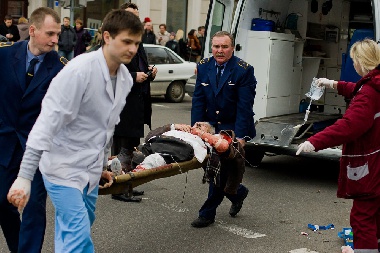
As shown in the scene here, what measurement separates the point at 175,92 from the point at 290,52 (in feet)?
27.3

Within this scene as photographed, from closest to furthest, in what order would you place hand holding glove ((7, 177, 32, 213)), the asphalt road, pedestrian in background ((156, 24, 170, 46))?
1. hand holding glove ((7, 177, 32, 213))
2. the asphalt road
3. pedestrian in background ((156, 24, 170, 46))

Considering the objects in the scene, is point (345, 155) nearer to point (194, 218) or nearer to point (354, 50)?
point (354, 50)

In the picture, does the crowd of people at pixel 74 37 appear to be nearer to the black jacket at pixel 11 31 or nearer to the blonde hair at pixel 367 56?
the black jacket at pixel 11 31

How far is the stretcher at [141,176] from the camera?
5184mm

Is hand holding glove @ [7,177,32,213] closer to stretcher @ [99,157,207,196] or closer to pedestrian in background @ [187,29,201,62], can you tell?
stretcher @ [99,157,207,196]

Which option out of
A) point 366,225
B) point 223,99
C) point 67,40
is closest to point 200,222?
point 223,99

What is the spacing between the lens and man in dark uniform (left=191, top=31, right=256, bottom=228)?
21.0 feet

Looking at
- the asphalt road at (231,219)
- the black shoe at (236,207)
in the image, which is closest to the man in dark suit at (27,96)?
the asphalt road at (231,219)

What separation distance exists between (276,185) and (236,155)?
2428 mm

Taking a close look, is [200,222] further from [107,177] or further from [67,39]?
[67,39]

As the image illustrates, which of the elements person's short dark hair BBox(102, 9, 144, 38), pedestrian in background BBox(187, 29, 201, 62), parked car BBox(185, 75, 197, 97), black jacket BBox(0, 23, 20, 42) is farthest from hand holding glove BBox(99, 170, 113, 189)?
pedestrian in background BBox(187, 29, 201, 62)

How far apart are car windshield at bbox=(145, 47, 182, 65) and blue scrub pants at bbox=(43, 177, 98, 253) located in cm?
1306

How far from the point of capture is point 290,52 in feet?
32.2

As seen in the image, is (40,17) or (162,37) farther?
(162,37)
